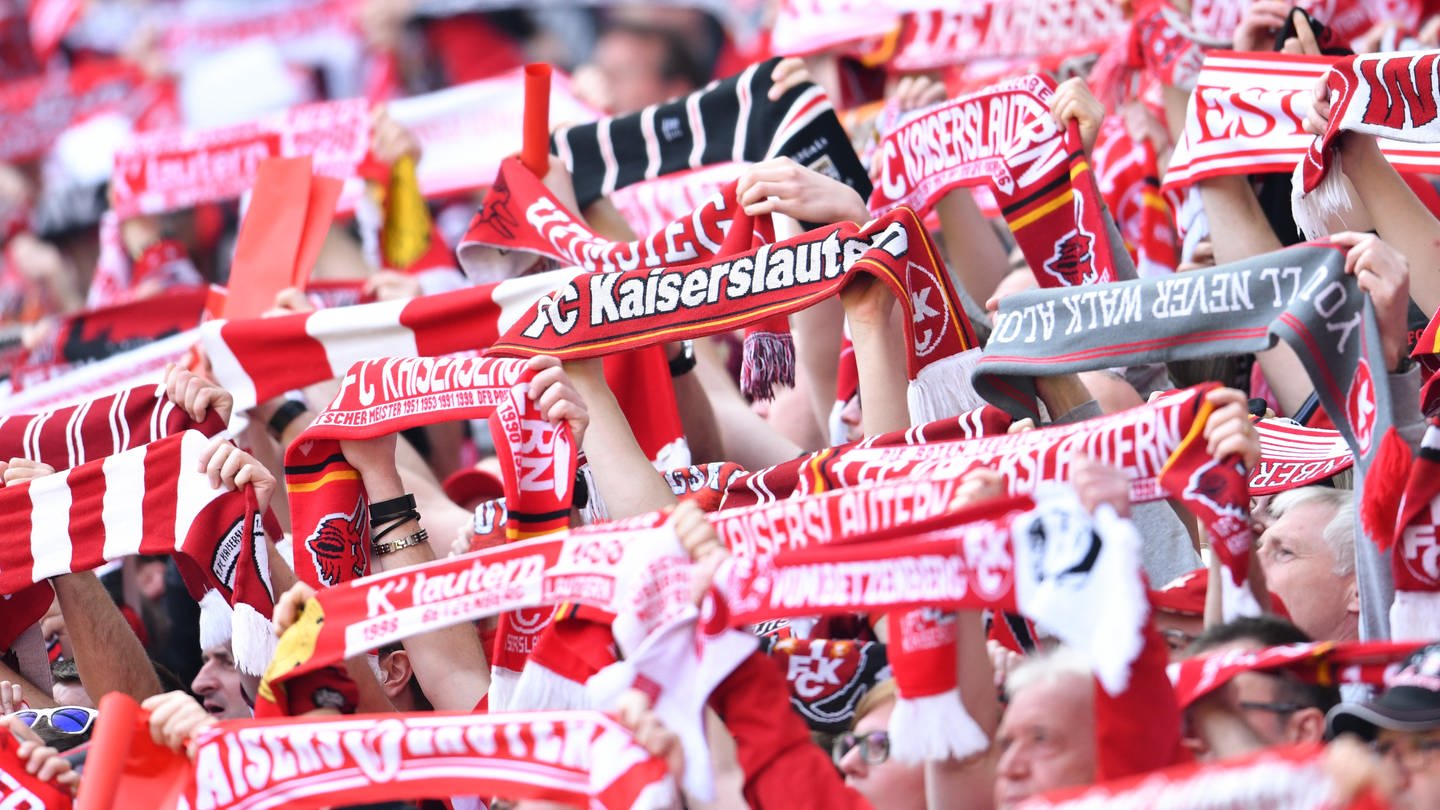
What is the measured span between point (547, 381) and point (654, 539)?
82 cm

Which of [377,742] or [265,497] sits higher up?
[265,497]

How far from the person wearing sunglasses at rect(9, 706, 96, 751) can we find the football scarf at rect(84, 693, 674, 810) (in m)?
0.48

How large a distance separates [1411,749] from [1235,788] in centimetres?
42

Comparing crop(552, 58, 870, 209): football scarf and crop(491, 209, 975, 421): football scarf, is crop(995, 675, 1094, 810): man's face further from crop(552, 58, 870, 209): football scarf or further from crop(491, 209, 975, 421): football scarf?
crop(552, 58, 870, 209): football scarf

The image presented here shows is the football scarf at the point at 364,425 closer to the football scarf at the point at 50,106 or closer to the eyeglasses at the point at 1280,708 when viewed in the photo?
the eyeglasses at the point at 1280,708

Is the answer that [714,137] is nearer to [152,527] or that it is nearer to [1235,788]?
[152,527]

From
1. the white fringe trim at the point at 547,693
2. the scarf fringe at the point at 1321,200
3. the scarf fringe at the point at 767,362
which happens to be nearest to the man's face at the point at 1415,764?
the white fringe trim at the point at 547,693

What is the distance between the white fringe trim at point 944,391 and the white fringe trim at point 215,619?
1.57 meters

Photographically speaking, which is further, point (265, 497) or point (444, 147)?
point (444, 147)

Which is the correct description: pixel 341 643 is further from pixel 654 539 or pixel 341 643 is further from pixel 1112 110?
pixel 1112 110

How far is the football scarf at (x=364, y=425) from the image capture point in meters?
4.06

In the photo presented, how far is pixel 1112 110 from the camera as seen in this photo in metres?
5.97

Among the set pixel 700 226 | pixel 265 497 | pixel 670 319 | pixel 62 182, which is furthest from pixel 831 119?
pixel 62 182

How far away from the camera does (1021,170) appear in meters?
4.53
